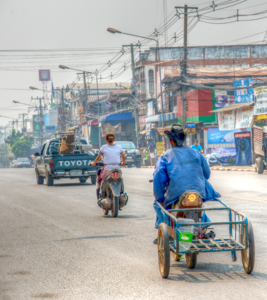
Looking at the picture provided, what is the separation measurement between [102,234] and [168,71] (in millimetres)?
37511

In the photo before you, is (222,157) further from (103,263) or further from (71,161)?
(103,263)

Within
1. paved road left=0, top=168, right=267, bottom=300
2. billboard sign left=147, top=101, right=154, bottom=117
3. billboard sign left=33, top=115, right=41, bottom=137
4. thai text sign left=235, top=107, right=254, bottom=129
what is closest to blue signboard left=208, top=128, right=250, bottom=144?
thai text sign left=235, top=107, right=254, bottom=129

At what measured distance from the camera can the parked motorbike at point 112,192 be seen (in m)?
9.54

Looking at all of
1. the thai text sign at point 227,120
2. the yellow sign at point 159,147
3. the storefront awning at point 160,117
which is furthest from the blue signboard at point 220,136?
the yellow sign at point 159,147

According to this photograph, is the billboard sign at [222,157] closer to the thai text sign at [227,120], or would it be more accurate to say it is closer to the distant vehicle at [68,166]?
the thai text sign at [227,120]

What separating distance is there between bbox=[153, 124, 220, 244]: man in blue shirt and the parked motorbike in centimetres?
403

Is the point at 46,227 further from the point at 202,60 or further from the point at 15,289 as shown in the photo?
the point at 202,60

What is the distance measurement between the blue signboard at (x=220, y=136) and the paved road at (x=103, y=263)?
968 inches

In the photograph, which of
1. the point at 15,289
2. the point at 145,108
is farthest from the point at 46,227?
the point at 145,108

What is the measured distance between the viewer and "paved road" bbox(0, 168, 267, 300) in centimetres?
459

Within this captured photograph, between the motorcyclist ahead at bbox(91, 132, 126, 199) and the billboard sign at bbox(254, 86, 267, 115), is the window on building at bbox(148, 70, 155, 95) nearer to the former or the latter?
the billboard sign at bbox(254, 86, 267, 115)

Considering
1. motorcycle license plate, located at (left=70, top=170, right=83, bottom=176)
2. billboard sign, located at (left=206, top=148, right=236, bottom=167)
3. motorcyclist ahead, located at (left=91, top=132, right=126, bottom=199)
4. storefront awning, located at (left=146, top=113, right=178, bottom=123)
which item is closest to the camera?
motorcyclist ahead, located at (left=91, top=132, right=126, bottom=199)

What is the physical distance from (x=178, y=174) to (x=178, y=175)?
12 mm

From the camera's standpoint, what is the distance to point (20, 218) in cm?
1011
